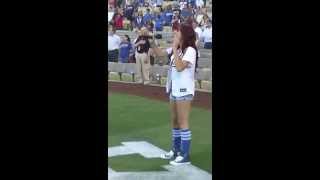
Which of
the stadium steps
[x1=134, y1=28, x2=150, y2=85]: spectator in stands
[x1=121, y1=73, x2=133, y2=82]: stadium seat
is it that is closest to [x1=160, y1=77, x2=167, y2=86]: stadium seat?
the stadium steps

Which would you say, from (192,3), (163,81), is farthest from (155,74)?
(192,3)

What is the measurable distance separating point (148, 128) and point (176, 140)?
0.21 meters

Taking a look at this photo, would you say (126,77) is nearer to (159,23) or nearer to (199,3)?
(159,23)

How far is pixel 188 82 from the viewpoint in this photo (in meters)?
3.96

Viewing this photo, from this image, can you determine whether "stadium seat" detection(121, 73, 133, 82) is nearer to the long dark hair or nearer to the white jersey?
the white jersey

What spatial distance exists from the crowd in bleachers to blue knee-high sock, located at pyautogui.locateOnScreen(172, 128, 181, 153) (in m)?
0.50

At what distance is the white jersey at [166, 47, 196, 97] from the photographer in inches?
156

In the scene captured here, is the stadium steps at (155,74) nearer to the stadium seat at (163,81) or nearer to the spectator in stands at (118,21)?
the stadium seat at (163,81)

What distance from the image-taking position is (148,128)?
4.05 metres
